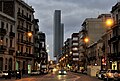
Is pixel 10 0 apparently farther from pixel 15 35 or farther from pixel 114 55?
pixel 114 55

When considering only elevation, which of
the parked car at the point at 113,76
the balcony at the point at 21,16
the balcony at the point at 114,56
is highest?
the balcony at the point at 21,16

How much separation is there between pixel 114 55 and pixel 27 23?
30662 mm

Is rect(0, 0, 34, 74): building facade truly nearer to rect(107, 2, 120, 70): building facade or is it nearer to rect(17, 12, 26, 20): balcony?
rect(17, 12, 26, 20): balcony

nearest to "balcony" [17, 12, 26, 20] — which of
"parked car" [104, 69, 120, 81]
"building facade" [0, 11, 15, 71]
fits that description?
"building facade" [0, 11, 15, 71]

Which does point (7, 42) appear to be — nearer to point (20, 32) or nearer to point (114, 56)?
point (20, 32)

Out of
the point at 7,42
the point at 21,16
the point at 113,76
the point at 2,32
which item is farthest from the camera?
the point at 21,16

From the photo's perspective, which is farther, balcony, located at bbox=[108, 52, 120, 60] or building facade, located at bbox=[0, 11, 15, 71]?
balcony, located at bbox=[108, 52, 120, 60]

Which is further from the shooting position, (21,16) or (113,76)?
(21,16)

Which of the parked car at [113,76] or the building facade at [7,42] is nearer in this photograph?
the parked car at [113,76]

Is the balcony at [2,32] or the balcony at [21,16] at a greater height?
the balcony at [21,16]

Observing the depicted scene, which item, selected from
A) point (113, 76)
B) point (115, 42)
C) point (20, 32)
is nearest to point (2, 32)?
point (20, 32)

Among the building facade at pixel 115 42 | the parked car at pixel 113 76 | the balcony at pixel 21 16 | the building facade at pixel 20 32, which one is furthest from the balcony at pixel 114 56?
the parked car at pixel 113 76

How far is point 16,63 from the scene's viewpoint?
297ft

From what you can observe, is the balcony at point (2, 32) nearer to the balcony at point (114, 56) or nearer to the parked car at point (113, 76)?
the balcony at point (114, 56)
